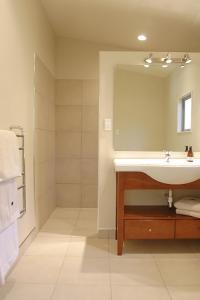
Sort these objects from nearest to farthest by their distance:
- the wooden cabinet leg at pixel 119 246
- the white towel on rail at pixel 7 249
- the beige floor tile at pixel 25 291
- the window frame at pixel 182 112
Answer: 1. the white towel on rail at pixel 7 249
2. the beige floor tile at pixel 25 291
3. the wooden cabinet leg at pixel 119 246
4. the window frame at pixel 182 112

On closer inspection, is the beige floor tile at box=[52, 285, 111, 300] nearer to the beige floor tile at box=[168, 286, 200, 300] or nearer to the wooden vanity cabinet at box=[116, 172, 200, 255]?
the beige floor tile at box=[168, 286, 200, 300]

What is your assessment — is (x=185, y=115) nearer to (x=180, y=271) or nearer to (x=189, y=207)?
(x=189, y=207)

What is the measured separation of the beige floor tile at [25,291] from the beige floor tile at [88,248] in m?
0.58

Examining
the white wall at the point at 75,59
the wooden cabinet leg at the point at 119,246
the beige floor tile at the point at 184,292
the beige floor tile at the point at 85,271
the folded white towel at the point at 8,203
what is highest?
the white wall at the point at 75,59

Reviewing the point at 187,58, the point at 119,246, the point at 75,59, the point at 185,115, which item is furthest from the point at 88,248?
the point at 75,59

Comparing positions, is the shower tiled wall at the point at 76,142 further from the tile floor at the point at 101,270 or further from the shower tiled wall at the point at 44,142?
the tile floor at the point at 101,270

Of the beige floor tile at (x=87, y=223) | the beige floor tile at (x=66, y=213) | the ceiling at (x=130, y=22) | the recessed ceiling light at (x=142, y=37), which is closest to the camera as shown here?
the ceiling at (x=130, y=22)

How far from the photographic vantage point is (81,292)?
6.08 feet

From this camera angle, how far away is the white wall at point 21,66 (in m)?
2.04

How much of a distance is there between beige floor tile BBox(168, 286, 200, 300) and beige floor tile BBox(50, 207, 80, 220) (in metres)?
1.95

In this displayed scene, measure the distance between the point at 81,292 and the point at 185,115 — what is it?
2.07 metres

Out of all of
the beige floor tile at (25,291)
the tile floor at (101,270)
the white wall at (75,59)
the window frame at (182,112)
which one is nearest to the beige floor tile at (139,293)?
the tile floor at (101,270)

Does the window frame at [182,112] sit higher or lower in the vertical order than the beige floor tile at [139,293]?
higher

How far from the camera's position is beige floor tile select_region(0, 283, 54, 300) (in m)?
1.79
